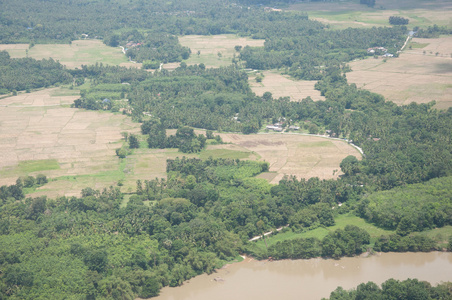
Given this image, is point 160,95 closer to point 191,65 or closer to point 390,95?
point 191,65

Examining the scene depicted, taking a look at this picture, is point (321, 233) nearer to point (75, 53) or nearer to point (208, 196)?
point (208, 196)

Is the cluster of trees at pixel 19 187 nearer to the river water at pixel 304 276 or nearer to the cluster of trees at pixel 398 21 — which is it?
the river water at pixel 304 276

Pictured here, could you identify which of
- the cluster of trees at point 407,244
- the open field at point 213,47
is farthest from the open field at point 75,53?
the cluster of trees at point 407,244

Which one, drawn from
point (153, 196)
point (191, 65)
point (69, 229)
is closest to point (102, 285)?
point (69, 229)

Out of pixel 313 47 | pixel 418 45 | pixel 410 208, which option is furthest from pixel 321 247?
pixel 418 45

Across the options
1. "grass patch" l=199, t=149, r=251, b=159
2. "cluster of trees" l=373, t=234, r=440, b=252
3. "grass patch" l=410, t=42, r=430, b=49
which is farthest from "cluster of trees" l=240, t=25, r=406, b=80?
"cluster of trees" l=373, t=234, r=440, b=252

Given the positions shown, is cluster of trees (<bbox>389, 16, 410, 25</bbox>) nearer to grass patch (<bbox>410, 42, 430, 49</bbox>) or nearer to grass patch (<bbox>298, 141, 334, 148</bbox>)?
grass patch (<bbox>410, 42, 430, 49</bbox>)
